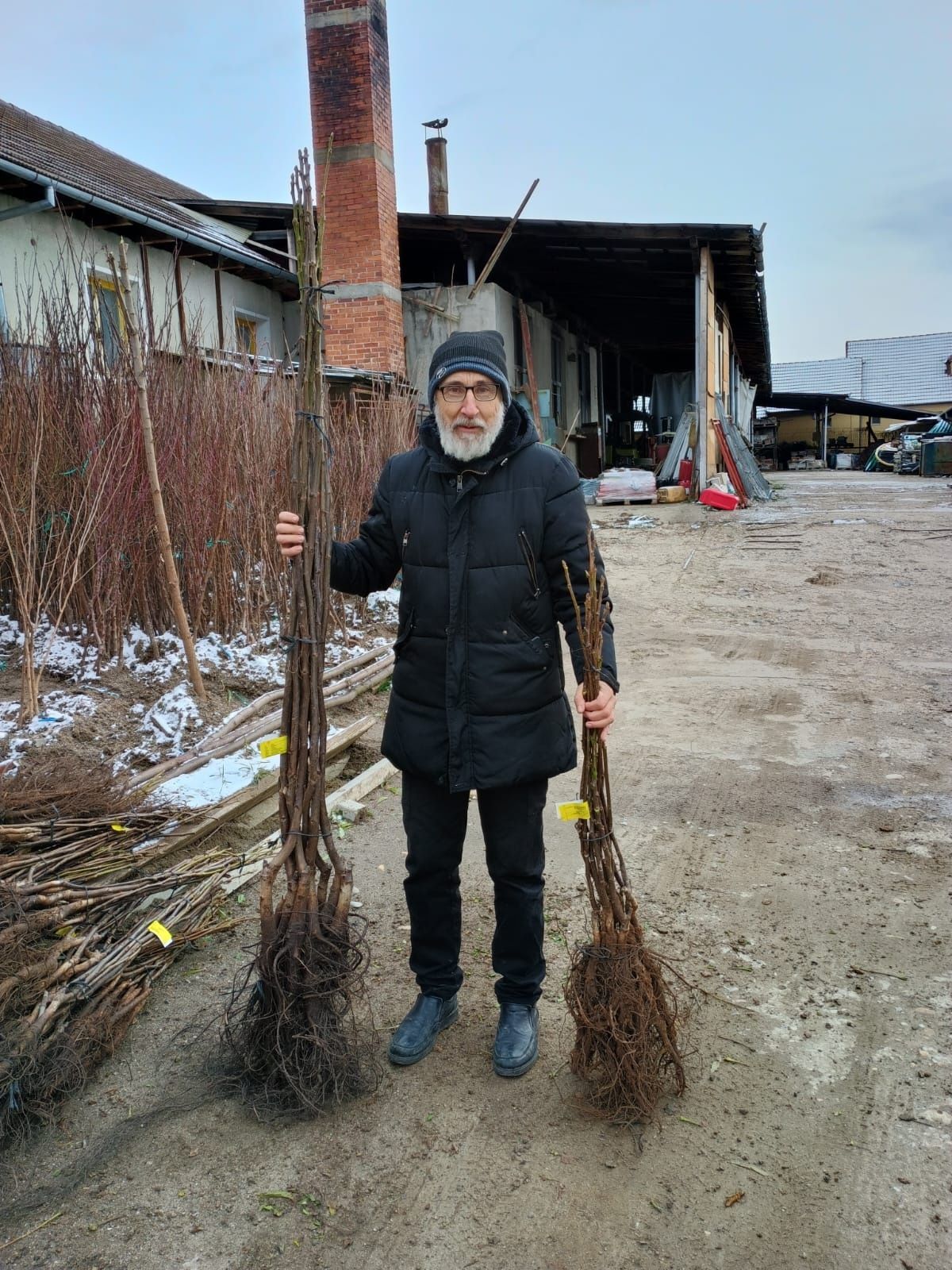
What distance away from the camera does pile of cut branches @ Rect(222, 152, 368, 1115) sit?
2332 mm

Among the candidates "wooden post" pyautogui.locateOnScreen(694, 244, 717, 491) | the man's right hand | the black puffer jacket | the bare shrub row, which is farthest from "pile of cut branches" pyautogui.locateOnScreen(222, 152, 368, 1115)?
"wooden post" pyautogui.locateOnScreen(694, 244, 717, 491)

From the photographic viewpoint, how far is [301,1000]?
2346 millimetres

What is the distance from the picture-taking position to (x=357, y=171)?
A: 12992 millimetres

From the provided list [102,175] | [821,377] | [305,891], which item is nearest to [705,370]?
[102,175]

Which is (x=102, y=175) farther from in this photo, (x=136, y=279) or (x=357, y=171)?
(x=357, y=171)

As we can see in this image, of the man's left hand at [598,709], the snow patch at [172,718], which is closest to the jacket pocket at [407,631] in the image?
the man's left hand at [598,709]

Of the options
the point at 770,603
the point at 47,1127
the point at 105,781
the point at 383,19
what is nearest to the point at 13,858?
the point at 105,781

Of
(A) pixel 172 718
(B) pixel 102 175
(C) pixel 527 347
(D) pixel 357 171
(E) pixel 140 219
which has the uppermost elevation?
(D) pixel 357 171

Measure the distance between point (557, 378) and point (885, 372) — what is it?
1536 inches

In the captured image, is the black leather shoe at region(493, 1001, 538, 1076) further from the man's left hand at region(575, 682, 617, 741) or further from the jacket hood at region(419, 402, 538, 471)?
the jacket hood at region(419, 402, 538, 471)

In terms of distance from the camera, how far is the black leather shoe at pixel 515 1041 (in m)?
2.48

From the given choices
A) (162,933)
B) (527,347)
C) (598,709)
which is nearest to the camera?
(598,709)

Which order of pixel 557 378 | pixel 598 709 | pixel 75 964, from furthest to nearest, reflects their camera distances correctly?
pixel 557 378 < pixel 75 964 < pixel 598 709

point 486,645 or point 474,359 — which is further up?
point 474,359
